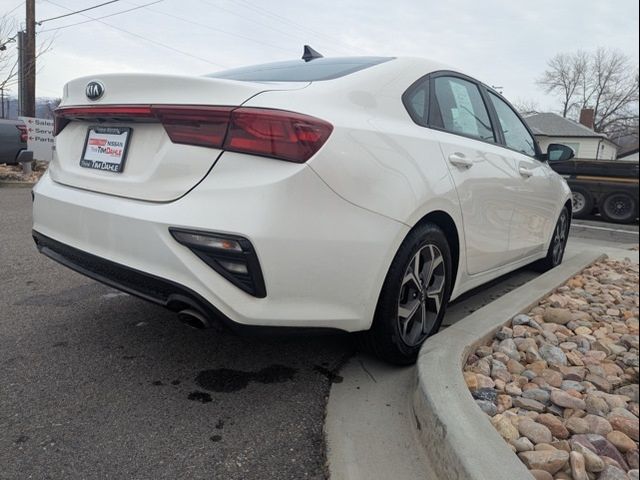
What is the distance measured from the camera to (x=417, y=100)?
2605 millimetres

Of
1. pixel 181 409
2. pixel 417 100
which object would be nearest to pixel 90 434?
pixel 181 409

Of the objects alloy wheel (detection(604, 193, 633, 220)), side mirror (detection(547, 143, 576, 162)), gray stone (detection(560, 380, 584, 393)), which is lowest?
gray stone (detection(560, 380, 584, 393))

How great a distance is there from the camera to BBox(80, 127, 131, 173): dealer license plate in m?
2.22

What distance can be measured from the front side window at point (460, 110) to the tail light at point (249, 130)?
1.00 meters

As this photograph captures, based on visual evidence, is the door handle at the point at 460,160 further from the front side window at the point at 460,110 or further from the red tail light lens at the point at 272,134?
the red tail light lens at the point at 272,134

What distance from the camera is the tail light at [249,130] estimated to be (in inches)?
74.9

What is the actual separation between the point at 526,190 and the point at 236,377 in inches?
99.1

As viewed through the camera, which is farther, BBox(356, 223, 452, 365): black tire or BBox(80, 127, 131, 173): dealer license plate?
BBox(356, 223, 452, 365): black tire

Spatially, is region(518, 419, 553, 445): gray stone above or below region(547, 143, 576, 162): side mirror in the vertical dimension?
below

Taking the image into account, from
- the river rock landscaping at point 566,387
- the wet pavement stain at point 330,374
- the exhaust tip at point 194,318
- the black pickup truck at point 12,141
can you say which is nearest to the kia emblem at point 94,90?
the exhaust tip at point 194,318

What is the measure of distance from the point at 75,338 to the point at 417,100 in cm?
224

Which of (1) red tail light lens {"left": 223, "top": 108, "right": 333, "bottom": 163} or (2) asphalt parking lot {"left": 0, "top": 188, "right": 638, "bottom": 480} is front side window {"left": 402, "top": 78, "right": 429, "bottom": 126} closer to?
(1) red tail light lens {"left": 223, "top": 108, "right": 333, "bottom": 163}

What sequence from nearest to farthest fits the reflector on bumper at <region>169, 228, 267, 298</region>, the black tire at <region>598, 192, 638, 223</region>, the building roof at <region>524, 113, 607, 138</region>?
the reflector on bumper at <region>169, 228, 267, 298</region> < the black tire at <region>598, 192, 638, 223</region> < the building roof at <region>524, 113, 607, 138</region>

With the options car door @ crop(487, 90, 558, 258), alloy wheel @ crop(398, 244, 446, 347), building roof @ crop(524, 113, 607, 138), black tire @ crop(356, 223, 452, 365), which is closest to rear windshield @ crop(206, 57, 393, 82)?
black tire @ crop(356, 223, 452, 365)
